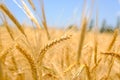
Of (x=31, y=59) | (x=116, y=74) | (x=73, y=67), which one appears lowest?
(x=116, y=74)

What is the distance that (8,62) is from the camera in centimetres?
119

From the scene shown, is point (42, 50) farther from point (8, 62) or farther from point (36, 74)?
point (8, 62)

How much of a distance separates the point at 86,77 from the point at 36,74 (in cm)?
33

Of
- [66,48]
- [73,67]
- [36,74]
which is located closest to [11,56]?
[73,67]

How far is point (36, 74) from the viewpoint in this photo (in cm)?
78

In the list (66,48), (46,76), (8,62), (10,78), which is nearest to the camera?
(10,78)

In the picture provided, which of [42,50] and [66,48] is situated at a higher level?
[42,50]

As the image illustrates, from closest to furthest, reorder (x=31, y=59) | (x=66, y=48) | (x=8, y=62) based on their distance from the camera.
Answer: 1. (x=31, y=59)
2. (x=8, y=62)
3. (x=66, y=48)

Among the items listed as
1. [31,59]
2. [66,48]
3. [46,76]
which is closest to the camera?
[31,59]

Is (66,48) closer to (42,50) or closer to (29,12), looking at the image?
(29,12)

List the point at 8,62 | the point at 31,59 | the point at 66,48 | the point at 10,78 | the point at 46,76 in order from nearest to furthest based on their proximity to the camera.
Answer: the point at 31,59
the point at 10,78
the point at 46,76
the point at 8,62
the point at 66,48

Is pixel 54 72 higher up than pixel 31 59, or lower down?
lower down

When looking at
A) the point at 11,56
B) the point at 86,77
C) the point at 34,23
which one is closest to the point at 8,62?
the point at 11,56

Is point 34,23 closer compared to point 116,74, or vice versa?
point 34,23
